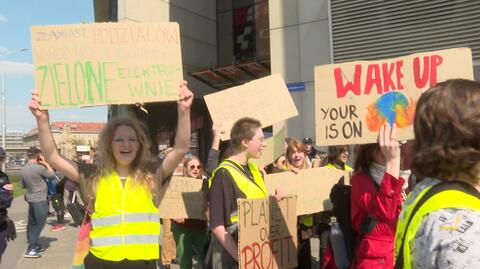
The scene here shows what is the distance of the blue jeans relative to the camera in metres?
7.85

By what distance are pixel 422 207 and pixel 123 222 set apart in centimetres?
181

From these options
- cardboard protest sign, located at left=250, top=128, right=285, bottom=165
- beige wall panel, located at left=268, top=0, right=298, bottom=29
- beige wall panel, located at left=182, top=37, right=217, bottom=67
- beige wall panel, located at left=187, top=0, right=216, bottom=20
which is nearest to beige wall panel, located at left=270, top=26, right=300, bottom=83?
beige wall panel, located at left=268, top=0, right=298, bottom=29

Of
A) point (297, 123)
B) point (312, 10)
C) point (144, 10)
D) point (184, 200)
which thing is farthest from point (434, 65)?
point (144, 10)

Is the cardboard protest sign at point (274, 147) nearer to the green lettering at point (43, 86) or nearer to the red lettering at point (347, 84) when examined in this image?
the red lettering at point (347, 84)

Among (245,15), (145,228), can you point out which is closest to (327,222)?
(145,228)

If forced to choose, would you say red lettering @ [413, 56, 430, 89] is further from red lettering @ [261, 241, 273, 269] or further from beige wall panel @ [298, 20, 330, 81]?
beige wall panel @ [298, 20, 330, 81]

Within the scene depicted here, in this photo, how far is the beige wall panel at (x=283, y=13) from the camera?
11.1 metres

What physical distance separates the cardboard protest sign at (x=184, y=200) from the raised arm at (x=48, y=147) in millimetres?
1537

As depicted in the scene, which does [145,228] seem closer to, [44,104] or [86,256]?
[86,256]

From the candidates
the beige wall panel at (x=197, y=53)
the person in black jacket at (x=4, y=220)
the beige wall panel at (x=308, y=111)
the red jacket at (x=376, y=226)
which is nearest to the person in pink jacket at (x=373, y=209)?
the red jacket at (x=376, y=226)

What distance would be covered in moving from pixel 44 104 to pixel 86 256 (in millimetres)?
951

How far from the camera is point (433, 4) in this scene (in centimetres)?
927

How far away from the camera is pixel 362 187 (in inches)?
106

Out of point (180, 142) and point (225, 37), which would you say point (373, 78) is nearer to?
point (180, 142)
